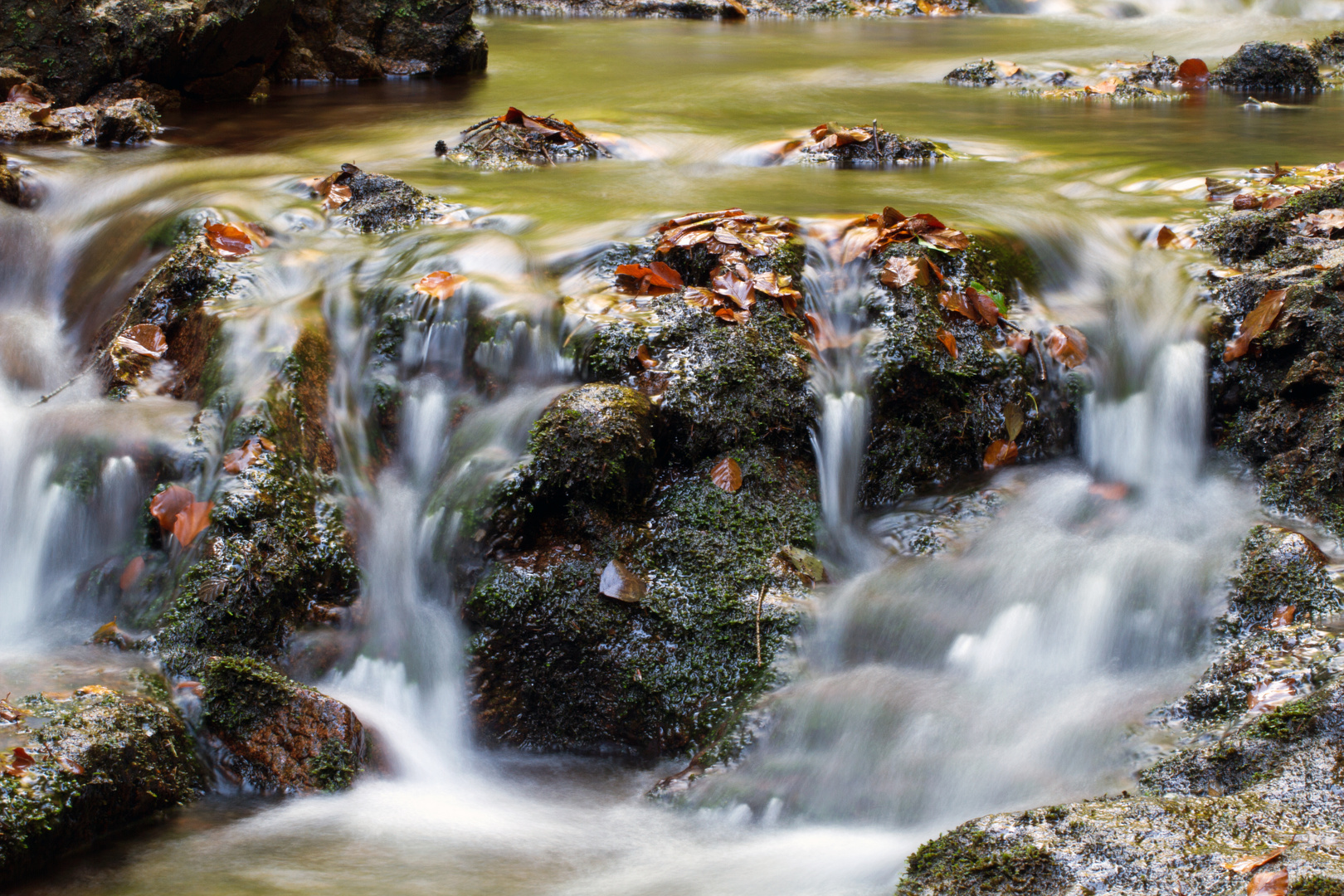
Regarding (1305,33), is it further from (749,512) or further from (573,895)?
(573,895)

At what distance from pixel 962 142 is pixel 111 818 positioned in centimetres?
688

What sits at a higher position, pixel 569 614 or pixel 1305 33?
pixel 1305 33

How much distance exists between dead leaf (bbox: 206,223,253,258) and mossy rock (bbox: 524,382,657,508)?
215 cm

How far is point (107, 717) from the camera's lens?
2895mm

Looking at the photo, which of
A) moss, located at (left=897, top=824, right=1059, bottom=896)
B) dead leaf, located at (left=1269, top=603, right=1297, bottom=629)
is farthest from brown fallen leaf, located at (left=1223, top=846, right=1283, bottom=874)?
dead leaf, located at (left=1269, top=603, right=1297, bottom=629)

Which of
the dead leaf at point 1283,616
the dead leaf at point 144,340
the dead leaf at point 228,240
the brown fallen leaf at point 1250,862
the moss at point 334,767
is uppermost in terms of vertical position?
the dead leaf at point 228,240

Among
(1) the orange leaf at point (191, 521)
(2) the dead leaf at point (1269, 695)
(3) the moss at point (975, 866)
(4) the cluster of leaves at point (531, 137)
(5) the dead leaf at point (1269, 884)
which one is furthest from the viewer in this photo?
(4) the cluster of leaves at point (531, 137)

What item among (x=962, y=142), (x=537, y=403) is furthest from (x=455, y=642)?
(x=962, y=142)

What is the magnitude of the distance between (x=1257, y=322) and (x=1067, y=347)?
2.45ft

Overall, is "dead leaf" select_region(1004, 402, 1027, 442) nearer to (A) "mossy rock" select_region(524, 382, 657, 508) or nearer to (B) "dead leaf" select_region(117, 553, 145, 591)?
(A) "mossy rock" select_region(524, 382, 657, 508)

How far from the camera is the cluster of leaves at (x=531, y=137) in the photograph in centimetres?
696

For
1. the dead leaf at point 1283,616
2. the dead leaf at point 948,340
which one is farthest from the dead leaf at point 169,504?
the dead leaf at point 1283,616

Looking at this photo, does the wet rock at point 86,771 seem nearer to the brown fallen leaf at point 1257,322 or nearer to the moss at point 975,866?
the moss at point 975,866

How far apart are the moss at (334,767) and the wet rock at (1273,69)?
1104cm
